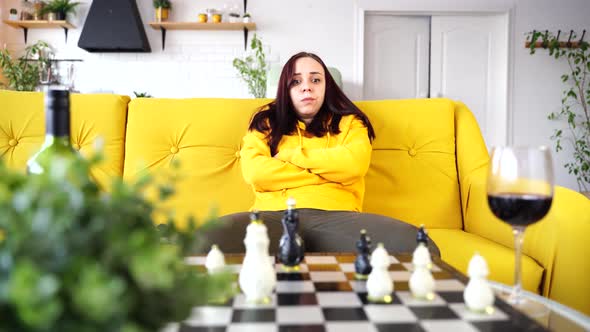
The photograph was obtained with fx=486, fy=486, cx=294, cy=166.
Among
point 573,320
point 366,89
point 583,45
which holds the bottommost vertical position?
point 573,320

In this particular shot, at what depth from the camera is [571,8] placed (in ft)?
15.4

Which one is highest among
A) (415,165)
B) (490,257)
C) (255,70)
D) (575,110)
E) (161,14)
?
(161,14)

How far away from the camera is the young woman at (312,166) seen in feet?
4.50

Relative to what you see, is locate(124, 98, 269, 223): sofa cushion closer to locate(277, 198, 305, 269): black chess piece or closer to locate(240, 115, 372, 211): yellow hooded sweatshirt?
locate(240, 115, 372, 211): yellow hooded sweatshirt

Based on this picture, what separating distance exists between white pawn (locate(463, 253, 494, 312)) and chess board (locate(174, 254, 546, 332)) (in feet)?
0.04

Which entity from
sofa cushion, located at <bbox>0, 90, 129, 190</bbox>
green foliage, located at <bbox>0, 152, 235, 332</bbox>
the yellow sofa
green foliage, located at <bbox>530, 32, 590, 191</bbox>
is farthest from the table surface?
green foliage, located at <bbox>530, 32, 590, 191</bbox>

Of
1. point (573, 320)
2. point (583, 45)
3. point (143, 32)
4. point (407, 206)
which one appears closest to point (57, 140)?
point (573, 320)

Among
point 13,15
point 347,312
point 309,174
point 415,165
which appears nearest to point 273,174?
point 309,174

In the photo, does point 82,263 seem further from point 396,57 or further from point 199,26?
point 396,57

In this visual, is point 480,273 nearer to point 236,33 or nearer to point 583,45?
point 236,33

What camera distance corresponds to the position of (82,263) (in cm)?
32

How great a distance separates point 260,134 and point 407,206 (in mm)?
630

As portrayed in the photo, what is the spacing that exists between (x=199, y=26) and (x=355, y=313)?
431 centimetres

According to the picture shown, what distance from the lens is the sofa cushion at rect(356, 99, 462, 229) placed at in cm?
187
